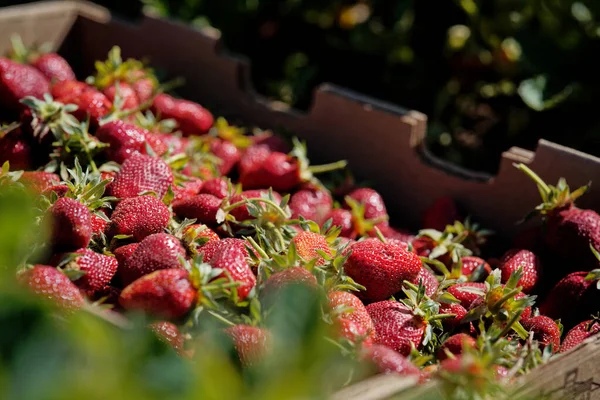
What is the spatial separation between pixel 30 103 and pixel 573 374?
1.40 m

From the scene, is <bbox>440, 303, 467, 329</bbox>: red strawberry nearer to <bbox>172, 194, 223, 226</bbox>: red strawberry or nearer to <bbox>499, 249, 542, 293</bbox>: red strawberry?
<bbox>499, 249, 542, 293</bbox>: red strawberry

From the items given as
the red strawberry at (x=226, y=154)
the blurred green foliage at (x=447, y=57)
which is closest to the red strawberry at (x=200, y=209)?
the red strawberry at (x=226, y=154)

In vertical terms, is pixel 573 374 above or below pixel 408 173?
above

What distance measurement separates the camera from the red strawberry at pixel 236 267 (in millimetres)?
1395

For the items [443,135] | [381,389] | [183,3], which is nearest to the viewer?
[381,389]

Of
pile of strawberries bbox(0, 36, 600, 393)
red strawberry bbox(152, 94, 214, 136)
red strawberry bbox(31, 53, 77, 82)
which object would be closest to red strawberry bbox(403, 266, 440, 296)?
pile of strawberries bbox(0, 36, 600, 393)

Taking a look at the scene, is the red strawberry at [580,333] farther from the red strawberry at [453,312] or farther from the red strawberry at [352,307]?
the red strawberry at [352,307]

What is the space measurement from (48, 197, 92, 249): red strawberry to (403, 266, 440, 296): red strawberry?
2.22ft

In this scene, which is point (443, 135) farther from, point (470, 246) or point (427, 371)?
point (427, 371)

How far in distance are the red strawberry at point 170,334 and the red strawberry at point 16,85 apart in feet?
3.28

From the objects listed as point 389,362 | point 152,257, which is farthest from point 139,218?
point 389,362

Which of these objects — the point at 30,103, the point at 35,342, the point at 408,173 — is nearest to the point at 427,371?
the point at 35,342

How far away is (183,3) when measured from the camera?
3408 mm

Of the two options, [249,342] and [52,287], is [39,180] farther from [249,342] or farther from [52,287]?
[249,342]
